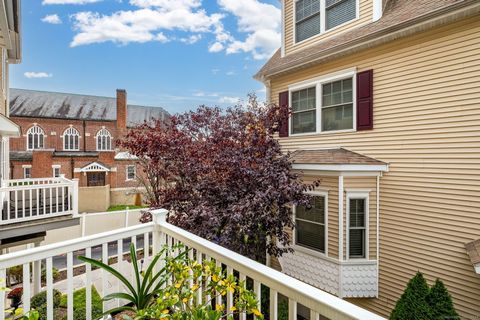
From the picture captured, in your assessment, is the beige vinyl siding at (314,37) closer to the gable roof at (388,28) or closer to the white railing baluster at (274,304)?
the gable roof at (388,28)

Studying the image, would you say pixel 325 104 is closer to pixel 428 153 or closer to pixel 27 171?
pixel 428 153

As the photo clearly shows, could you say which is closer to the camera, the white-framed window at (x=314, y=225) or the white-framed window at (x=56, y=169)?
the white-framed window at (x=314, y=225)

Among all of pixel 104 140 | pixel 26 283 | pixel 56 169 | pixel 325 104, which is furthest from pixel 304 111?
pixel 104 140

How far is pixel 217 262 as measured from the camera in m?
2.08

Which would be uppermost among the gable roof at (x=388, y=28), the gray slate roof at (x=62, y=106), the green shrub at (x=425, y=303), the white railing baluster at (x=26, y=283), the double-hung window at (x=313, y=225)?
the gray slate roof at (x=62, y=106)

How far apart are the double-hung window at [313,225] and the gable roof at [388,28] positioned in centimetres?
357

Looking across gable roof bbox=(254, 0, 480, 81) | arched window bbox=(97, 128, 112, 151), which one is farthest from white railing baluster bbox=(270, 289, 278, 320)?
arched window bbox=(97, 128, 112, 151)

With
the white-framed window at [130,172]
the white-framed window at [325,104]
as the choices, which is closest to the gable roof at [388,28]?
the white-framed window at [325,104]

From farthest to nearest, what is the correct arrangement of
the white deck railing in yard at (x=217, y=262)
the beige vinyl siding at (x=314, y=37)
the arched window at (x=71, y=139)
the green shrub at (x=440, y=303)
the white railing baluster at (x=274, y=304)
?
the arched window at (x=71, y=139) → the beige vinyl siding at (x=314, y=37) → the green shrub at (x=440, y=303) → the white railing baluster at (x=274, y=304) → the white deck railing in yard at (x=217, y=262)

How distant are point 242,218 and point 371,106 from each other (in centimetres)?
400

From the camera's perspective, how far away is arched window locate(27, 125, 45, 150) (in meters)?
24.8

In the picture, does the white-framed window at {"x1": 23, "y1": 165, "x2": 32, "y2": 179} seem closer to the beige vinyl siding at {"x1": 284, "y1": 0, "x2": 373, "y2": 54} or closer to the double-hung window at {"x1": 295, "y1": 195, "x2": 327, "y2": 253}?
the beige vinyl siding at {"x1": 284, "y1": 0, "x2": 373, "y2": 54}

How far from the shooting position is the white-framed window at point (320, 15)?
669cm

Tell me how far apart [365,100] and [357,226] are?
2889 mm
